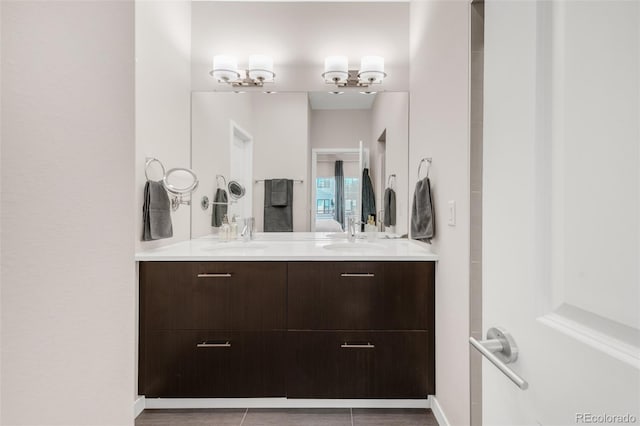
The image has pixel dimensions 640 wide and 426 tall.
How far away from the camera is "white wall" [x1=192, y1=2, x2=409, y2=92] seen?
260cm

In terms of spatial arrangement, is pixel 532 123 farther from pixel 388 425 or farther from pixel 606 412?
pixel 388 425

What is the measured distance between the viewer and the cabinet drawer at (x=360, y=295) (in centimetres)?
189

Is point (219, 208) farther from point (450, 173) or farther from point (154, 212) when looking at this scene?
point (450, 173)

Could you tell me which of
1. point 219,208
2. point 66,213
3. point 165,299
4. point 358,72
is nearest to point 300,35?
point 358,72

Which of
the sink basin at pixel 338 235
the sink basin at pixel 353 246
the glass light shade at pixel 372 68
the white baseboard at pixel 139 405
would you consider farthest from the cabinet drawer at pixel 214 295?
the glass light shade at pixel 372 68

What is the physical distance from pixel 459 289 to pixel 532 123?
1.16m

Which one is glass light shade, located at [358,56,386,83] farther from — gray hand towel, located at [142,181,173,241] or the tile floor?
the tile floor

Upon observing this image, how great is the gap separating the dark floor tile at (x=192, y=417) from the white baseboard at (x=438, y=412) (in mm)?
1017

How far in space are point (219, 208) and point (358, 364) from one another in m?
1.46

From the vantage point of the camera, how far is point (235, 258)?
6.21ft

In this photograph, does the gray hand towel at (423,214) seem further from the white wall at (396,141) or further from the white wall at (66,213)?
the white wall at (66,213)

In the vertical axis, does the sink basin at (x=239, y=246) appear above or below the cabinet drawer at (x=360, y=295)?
above

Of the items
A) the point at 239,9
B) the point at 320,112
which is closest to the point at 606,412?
the point at 320,112

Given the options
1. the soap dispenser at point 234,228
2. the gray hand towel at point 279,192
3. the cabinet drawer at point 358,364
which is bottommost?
the cabinet drawer at point 358,364
